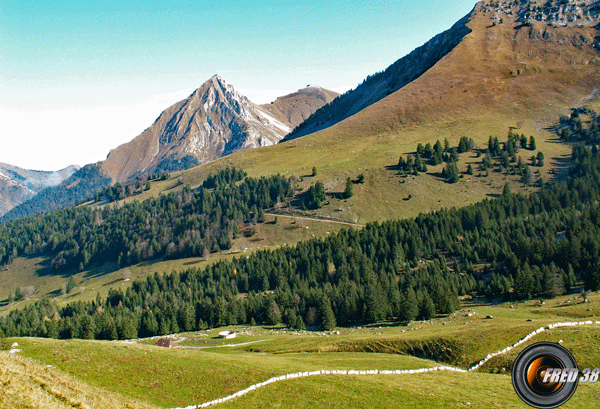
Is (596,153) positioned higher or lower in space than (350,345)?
higher

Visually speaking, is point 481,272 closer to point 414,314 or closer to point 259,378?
point 414,314

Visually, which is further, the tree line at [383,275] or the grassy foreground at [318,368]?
the tree line at [383,275]

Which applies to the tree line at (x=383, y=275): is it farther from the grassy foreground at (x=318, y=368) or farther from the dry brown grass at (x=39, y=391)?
the dry brown grass at (x=39, y=391)

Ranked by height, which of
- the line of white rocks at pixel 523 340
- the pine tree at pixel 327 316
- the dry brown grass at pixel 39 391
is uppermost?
the dry brown grass at pixel 39 391

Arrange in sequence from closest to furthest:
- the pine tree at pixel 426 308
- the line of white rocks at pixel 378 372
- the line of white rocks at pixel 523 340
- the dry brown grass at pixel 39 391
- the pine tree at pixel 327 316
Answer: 1. the dry brown grass at pixel 39 391
2. the line of white rocks at pixel 378 372
3. the line of white rocks at pixel 523 340
4. the pine tree at pixel 426 308
5. the pine tree at pixel 327 316

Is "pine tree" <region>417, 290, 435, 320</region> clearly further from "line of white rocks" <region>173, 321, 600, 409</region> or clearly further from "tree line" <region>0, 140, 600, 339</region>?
"line of white rocks" <region>173, 321, 600, 409</region>

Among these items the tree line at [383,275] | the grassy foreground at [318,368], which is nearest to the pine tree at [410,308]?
the tree line at [383,275]

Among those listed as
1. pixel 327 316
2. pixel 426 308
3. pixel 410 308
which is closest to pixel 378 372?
pixel 410 308

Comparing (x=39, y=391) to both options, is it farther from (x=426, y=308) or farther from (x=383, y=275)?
(x=383, y=275)

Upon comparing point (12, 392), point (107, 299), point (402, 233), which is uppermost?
point (12, 392)

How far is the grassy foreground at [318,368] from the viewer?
117 ft

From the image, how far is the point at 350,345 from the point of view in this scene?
65.0 metres

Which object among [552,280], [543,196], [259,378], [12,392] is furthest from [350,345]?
[543,196]

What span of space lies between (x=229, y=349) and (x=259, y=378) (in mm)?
38184
